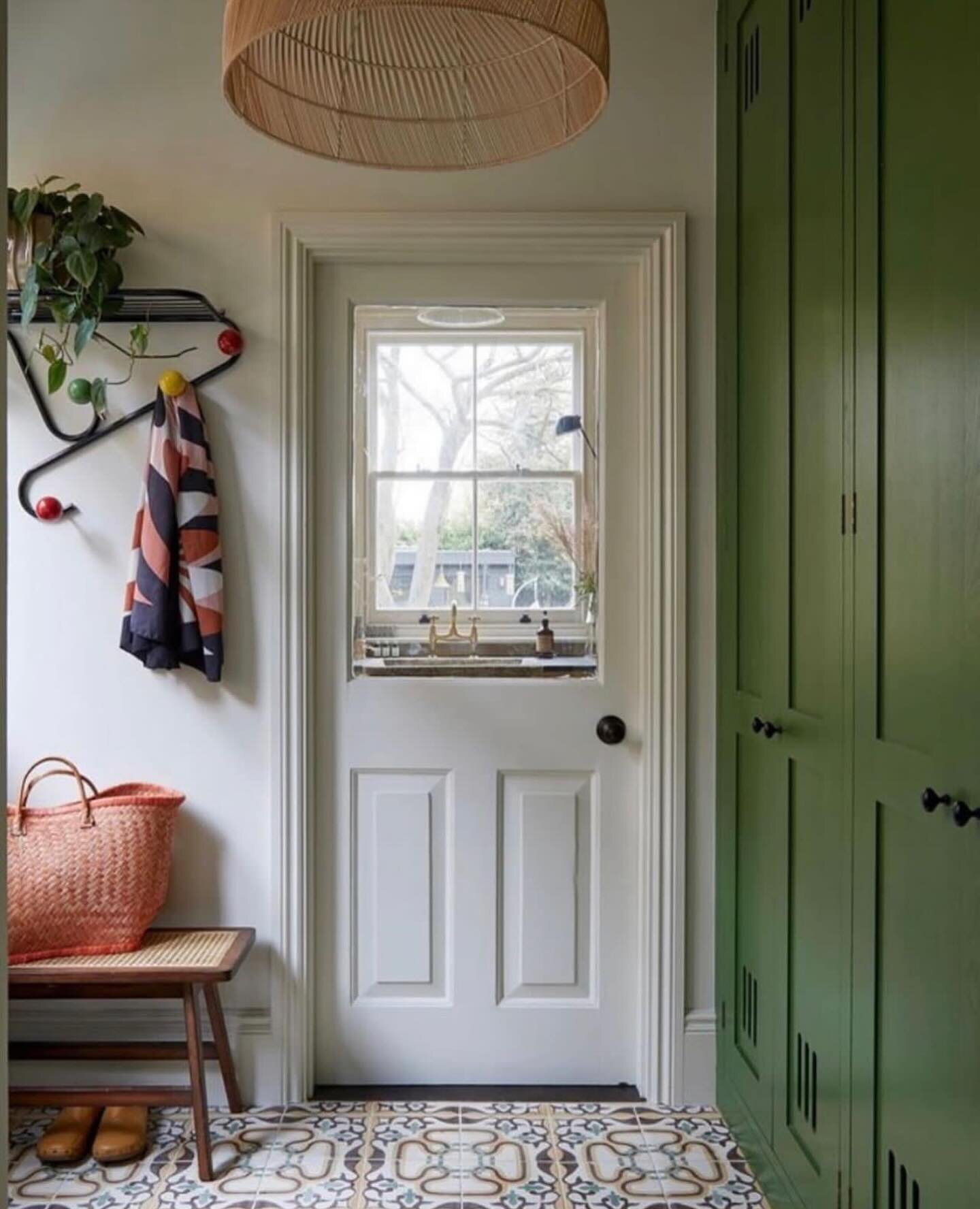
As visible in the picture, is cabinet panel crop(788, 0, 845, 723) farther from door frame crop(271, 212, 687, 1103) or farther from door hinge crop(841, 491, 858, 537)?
door frame crop(271, 212, 687, 1103)

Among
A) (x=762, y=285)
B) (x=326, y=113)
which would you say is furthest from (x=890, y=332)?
(x=326, y=113)

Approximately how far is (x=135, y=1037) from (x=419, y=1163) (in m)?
0.73

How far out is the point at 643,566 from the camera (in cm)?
217

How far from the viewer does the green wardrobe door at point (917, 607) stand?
1090 millimetres

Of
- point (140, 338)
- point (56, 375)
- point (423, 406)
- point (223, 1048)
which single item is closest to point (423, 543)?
point (423, 406)

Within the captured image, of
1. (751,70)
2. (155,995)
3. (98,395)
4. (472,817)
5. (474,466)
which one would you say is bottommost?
(155,995)

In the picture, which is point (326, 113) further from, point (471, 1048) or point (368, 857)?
point (471, 1048)

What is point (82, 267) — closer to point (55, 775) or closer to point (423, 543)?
point (423, 543)

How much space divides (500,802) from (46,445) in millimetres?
1339

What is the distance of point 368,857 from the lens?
2211 millimetres

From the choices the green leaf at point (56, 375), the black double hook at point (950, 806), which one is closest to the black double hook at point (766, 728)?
the black double hook at point (950, 806)

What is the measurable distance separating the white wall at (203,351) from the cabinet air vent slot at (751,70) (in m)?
0.19

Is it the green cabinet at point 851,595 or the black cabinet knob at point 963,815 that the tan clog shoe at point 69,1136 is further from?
the black cabinet knob at point 963,815

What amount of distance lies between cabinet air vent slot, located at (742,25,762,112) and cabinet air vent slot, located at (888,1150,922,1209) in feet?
6.19
